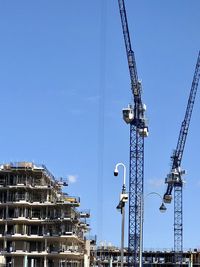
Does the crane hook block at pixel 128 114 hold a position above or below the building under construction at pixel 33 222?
above

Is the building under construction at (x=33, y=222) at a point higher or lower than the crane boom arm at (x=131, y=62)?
lower

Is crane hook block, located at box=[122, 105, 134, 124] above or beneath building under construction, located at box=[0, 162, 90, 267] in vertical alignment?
above

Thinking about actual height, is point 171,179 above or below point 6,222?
above

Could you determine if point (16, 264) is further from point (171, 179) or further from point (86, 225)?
point (171, 179)

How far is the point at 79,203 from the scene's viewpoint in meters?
149

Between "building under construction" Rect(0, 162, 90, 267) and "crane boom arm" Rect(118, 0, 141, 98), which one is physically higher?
"crane boom arm" Rect(118, 0, 141, 98)

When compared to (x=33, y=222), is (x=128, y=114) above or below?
above

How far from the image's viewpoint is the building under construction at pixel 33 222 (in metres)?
139

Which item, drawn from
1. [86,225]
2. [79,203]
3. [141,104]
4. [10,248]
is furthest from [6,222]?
[141,104]

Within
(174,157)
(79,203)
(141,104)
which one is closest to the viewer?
(79,203)

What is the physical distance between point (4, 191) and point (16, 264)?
16075 millimetres

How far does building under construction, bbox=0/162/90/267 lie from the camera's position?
139m

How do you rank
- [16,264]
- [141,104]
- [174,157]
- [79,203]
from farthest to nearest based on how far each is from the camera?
1. [174,157]
2. [141,104]
3. [79,203]
4. [16,264]

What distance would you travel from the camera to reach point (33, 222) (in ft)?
462
